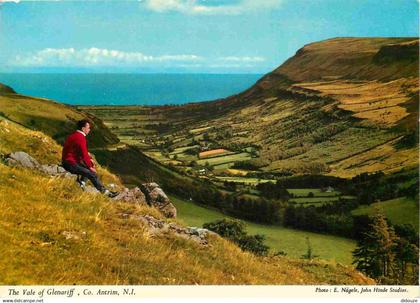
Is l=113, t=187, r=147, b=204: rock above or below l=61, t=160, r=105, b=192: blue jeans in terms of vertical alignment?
below

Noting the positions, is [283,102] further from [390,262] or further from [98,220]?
[98,220]

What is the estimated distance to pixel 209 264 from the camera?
29.7 ft

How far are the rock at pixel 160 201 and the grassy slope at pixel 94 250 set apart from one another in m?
1.11

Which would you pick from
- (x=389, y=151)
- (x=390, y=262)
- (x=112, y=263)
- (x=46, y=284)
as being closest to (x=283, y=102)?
(x=389, y=151)

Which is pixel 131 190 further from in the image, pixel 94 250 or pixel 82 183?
pixel 94 250

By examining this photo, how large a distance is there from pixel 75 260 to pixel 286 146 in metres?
7.11

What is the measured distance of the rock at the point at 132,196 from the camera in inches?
421

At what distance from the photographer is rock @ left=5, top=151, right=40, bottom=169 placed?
1043 centimetres

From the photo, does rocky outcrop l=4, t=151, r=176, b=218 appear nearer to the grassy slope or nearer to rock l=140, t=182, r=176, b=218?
rock l=140, t=182, r=176, b=218

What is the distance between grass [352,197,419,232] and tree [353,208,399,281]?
183mm

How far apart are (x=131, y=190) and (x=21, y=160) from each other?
2.44 m

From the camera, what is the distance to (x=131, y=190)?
11070mm

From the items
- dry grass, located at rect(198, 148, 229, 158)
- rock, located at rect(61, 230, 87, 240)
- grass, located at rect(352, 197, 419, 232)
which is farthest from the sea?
rock, located at rect(61, 230, 87, 240)

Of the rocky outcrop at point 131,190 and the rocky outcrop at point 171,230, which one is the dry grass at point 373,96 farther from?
the rocky outcrop at point 171,230
